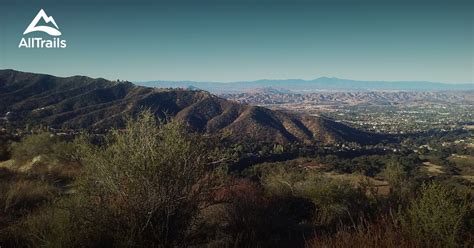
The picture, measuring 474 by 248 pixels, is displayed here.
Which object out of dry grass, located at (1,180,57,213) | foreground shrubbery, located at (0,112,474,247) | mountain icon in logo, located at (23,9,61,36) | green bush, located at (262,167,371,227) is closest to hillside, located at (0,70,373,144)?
mountain icon in logo, located at (23,9,61,36)

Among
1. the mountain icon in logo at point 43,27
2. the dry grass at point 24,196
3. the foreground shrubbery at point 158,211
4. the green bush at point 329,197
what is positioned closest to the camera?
the foreground shrubbery at point 158,211

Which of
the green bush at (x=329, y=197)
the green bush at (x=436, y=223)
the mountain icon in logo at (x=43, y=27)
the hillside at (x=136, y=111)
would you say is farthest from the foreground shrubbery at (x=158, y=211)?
the hillside at (x=136, y=111)

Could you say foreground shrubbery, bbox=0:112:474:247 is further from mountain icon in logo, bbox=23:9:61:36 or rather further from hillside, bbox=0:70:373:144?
hillside, bbox=0:70:373:144

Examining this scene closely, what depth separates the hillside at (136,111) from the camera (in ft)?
395

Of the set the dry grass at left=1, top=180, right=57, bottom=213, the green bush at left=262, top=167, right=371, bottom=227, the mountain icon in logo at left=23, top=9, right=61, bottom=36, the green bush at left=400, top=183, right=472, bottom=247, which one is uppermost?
the mountain icon in logo at left=23, top=9, right=61, bottom=36

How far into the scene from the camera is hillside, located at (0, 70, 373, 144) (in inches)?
4742

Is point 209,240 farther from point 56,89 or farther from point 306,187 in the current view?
point 56,89

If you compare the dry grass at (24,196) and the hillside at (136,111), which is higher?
the dry grass at (24,196)

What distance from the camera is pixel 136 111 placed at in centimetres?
11919

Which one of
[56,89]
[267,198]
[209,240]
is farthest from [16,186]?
[56,89]

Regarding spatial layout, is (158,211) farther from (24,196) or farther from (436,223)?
(24,196)

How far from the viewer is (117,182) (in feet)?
26.7

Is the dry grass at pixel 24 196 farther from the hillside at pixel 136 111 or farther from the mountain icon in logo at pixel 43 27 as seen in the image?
the hillside at pixel 136 111

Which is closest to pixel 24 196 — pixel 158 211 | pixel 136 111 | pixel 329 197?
pixel 158 211
